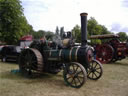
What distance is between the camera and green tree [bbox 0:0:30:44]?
14656mm

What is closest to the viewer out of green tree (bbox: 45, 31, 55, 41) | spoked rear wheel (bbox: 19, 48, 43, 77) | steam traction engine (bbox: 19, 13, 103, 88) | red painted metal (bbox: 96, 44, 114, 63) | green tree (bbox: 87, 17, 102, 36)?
steam traction engine (bbox: 19, 13, 103, 88)

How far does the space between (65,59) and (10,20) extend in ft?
38.2

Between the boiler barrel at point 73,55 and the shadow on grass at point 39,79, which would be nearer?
the boiler barrel at point 73,55

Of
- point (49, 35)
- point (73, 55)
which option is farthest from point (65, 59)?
point (49, 35)

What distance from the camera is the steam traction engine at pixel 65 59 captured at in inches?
180

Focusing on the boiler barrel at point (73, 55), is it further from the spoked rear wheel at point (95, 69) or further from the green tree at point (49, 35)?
the green tree at point (49, 35)

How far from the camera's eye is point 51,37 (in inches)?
220

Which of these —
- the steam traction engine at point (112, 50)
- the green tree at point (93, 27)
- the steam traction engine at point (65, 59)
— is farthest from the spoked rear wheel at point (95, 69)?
the green tree at point (93, 27)

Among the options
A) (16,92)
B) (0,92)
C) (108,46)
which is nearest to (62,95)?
(16,92)

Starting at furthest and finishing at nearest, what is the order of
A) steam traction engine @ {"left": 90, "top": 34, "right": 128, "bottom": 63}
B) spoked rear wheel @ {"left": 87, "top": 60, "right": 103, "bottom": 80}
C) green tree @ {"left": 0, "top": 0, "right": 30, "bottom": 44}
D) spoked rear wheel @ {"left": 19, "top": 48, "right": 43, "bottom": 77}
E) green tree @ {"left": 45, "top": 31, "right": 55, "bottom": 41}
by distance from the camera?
1. green tree @ {"left": 0, "top": 0, "right": 30, "bottom": 44}
2. steam traction engine @ {"left": 90, "top": 34, "right": 128, "bottom": 63}
3. green tree @ {"left": 45, "top": 31, "right": 55, "bottom": 41}
4. spoked rear wheel @ {"left": 19, "top": 48, "right": 43, "bottom": 77}
5. spoked rear wheel @ {"left": 87, "top": 60, "right": 103, "bottom": 80}

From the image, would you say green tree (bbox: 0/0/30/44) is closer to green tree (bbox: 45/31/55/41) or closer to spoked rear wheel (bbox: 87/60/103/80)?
green tree (bbox: 45/31/55/41)

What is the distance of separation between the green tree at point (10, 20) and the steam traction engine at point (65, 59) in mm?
10049

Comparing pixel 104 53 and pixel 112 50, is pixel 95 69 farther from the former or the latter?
pixel 104 53

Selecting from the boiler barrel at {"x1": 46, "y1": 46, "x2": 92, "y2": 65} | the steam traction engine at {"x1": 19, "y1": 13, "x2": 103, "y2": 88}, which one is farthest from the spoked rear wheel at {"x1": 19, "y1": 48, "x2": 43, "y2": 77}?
the boiler barrel at {"x1": 46, "y1": 46, "x2": 92, "y2": 65}
